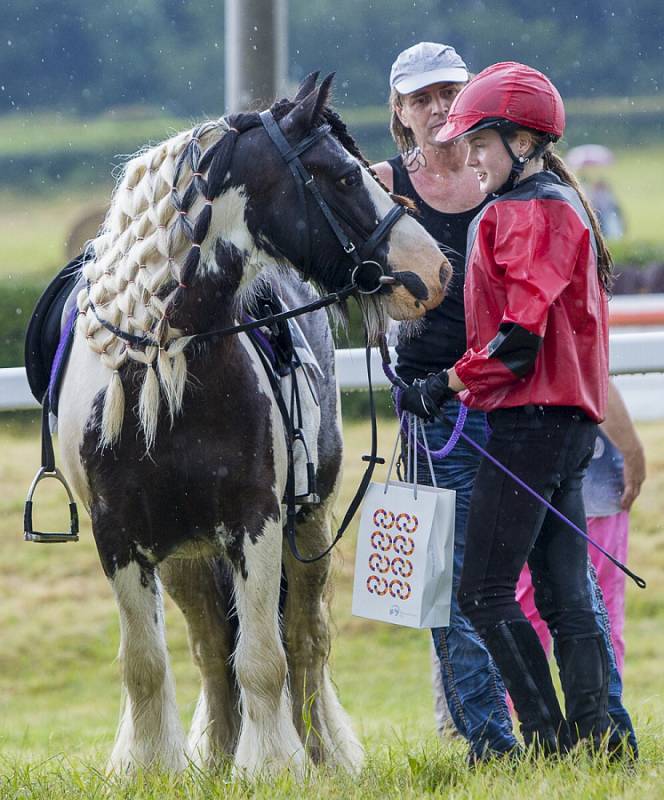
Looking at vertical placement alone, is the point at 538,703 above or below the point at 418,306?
below

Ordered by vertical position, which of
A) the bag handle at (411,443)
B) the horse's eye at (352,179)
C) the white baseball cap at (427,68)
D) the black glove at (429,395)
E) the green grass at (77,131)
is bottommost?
the bag handle at (411,443)

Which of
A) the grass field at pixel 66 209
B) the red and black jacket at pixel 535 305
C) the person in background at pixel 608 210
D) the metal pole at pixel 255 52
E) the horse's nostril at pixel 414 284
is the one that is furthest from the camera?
the grass field at pixel 66 209

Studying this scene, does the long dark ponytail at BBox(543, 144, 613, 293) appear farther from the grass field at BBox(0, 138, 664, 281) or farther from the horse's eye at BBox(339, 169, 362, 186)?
the grass field at BBox(0, 138, 664, 281)

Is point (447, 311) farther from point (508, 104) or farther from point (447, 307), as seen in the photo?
point (508, 104)

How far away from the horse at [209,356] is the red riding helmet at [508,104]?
313 mm

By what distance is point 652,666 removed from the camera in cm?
746

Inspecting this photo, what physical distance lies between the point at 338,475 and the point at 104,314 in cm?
133

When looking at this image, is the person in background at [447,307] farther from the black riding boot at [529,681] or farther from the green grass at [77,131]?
the green grass at [77,131]

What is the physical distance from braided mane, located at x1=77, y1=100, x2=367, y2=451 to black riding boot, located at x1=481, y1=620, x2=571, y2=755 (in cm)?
112

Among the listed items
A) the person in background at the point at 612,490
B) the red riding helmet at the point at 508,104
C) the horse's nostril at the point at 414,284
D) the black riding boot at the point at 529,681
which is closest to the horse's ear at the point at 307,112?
the red riding helmet at the point at 508,104

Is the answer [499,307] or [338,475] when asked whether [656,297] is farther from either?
[499,307]

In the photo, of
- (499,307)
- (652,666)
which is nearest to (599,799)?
(499,307)

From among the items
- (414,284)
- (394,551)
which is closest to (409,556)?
(394,551)

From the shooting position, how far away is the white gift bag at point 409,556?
4.00 metres
